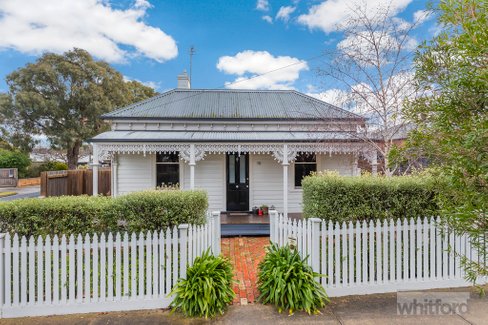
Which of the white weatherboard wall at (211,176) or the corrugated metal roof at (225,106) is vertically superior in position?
the corrugated metal roof at (225,106)

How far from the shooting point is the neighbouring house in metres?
8.38

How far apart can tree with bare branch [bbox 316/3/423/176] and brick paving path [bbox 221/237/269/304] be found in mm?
3762

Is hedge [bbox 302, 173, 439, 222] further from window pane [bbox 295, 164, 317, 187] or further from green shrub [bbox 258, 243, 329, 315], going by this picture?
window pane [bbox 295, 164, 317, 187]

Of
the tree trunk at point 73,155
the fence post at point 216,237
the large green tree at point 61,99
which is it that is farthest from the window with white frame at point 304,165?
the tree trunk at point 73,155

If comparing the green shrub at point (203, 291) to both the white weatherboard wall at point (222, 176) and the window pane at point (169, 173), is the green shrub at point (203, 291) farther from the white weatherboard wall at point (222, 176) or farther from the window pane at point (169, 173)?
the window pane at point (169, 173)

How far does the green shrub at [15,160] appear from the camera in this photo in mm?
22291

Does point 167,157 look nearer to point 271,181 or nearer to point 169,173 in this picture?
point 169,173

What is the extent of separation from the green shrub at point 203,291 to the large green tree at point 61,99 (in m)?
22.8

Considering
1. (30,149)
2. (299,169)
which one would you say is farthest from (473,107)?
(30,149)

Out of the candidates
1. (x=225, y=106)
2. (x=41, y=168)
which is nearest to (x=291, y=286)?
(x=225, y=106)

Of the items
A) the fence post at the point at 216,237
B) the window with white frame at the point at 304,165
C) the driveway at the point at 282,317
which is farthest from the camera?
the window with white frame at the point at 304,165

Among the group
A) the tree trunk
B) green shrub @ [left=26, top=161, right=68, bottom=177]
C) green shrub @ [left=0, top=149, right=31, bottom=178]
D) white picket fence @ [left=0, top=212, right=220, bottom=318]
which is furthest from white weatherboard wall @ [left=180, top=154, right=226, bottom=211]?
green shrub @ [left=0, top=149, right=31, bottom=178]

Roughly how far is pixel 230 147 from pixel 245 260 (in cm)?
419

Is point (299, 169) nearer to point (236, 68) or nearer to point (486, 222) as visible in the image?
point (486, 222)
